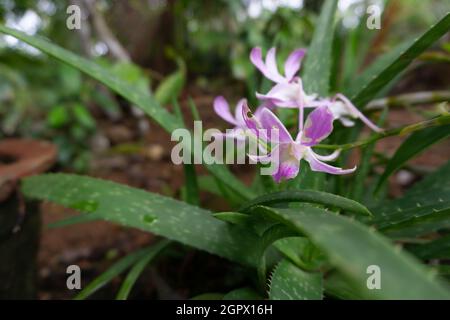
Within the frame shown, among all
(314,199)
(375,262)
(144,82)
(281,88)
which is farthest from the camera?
→ (144,82)

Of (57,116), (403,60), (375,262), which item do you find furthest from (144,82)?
(375,262)

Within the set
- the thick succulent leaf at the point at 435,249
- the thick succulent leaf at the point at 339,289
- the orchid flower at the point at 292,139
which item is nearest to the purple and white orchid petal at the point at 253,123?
the orchid flower at the point at 292,139

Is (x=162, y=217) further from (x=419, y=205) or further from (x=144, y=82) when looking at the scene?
(x=144, y=82)

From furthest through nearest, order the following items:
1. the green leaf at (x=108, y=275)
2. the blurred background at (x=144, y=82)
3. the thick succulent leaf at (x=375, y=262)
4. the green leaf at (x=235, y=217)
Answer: the blurred background at (x=144, y=82) → the green leaf at (x=108, y=275) → the green leaf at (x=235, y=217) → the thick succulent leaf at (x=375, y=262)

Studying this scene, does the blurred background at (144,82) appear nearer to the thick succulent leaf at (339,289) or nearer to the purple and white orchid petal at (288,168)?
the thick succulent leaf at (339,289)

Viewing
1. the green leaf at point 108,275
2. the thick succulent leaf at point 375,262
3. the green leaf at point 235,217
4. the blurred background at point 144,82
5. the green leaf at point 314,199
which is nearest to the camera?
the thick succulent leaf at point 375,262

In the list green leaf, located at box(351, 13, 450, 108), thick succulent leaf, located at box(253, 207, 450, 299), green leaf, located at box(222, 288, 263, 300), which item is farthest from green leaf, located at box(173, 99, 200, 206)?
thick succulent leaf, located at box(253, 207, 450, 299)

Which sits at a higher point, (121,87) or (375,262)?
(121,87)

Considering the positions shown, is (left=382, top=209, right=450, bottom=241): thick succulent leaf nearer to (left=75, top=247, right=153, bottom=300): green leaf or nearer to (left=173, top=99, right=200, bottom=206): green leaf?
(left=173, top=99, right=200, bottom=206): green leaf
